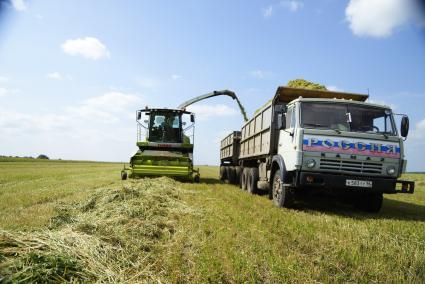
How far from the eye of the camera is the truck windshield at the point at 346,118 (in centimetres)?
796

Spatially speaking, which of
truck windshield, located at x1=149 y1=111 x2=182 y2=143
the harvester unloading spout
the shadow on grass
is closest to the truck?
the shadow on grass

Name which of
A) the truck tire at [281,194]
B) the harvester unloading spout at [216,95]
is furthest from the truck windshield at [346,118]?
the harvester unloading spout at [216,95]

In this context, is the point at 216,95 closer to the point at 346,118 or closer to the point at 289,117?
the point at 289,117

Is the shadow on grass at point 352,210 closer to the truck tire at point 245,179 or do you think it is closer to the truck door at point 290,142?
the truck door at point 290,142

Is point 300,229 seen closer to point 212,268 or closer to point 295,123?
point 212,268

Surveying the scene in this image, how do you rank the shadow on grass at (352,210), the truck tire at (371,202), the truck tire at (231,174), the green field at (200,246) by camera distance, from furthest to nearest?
the truck tire at (231,174), the truck tire at (371,202), the shadow on grass at (352,210), the green field at (200,246)

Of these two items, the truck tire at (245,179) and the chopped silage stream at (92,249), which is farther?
the truck tire at (245,179)

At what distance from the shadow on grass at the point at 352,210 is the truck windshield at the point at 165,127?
319 inches

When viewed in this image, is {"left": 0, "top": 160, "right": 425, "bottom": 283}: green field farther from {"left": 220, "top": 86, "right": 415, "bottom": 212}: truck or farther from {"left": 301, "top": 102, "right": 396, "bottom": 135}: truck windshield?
{"left": 301, "top": 102, "right": 396, "bottom": 135}: truck windshield

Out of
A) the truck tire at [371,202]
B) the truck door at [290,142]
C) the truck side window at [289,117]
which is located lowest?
the truck tire at [371,202]

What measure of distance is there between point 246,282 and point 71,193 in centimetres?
798

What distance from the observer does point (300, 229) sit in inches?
226

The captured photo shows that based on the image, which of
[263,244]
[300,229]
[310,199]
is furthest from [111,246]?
[310,199]

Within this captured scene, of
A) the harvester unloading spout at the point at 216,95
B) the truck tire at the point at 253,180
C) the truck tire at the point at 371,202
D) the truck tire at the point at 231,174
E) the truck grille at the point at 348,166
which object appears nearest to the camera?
the truck grille at the point at 348,166
